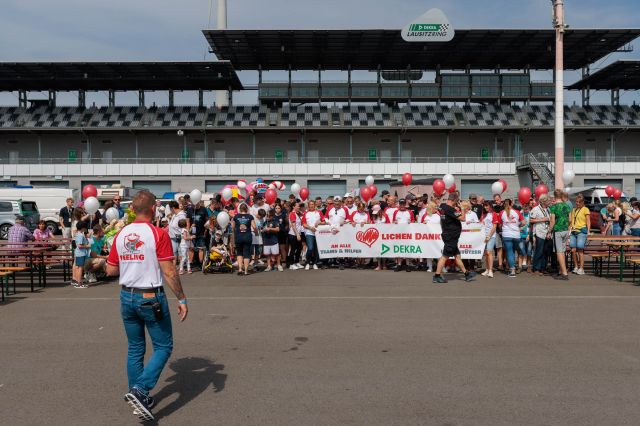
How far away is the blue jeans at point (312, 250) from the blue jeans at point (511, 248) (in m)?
4.72

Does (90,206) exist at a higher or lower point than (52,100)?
lower

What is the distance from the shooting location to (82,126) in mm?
45469

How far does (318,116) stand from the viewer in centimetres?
4722

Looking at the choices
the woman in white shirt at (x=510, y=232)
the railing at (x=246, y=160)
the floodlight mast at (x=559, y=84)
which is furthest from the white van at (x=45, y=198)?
the woman in white shirt at (x=510, y=232)

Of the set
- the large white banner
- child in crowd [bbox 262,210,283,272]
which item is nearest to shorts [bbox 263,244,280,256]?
child in crowd [bbox 262,210,283,272]

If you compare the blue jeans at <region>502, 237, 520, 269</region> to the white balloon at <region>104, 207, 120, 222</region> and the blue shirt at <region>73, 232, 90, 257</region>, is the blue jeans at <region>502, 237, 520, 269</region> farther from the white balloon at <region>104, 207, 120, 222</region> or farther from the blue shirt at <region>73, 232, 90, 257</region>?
the white balloon at <region>104, 207, 120, 222</region>

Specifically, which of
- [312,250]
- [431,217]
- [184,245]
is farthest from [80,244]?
[431,217]

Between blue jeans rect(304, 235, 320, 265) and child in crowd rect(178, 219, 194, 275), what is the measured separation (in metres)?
2.98

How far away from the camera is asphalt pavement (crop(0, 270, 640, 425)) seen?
4.33 metres

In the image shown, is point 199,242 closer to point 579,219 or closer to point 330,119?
point 579,219

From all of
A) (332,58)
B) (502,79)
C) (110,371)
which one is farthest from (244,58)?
(110,371)

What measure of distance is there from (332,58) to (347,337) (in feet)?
138

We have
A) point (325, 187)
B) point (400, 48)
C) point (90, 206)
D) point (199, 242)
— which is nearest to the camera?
point (199, 242)

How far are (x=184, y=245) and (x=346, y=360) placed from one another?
8.31 meters
